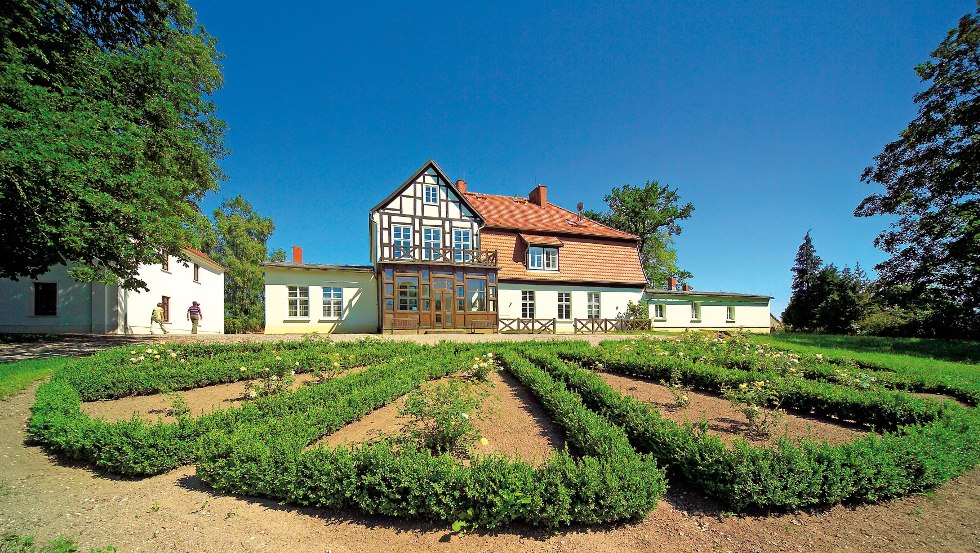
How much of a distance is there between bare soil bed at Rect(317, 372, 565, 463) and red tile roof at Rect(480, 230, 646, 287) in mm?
16657

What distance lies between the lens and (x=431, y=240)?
22391mm

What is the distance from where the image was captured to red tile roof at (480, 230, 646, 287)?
24.1 meters

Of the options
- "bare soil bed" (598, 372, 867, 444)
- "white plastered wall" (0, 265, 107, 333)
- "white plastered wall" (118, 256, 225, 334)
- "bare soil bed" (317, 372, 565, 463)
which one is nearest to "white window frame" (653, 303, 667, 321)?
"bare soil bed" (598, 372, 867, 444)

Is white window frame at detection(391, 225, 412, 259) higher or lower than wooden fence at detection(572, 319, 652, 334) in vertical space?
higher

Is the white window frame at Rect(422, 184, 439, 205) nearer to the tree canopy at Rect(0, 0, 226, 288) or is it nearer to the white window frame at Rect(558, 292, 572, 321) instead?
the white window frame at Rect(558, 292, 572, 321)

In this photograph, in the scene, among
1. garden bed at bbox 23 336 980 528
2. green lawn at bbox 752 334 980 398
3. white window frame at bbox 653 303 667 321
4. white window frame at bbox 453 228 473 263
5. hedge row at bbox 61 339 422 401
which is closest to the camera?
garden bed at bbox 23 336 980 528

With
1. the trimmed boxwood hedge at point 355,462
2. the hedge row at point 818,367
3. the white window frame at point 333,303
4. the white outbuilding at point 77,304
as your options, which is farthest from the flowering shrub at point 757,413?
the white window frame at point 333,303

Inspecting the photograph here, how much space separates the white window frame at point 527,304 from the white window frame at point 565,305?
1.87m

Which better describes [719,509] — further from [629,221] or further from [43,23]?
[629,221]

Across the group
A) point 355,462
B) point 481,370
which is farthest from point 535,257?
point 355,462

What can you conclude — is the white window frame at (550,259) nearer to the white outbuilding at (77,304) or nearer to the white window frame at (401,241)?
the white window frame at (401,241)

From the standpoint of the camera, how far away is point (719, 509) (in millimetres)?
4055

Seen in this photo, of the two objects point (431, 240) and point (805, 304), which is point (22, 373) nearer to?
point (431, 240)

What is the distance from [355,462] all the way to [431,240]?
62.3 ft
